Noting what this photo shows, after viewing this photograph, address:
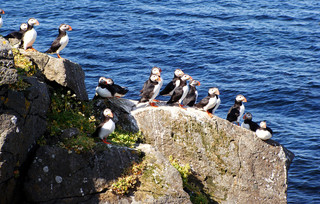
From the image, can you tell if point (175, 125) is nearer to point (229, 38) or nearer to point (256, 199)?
point (256, 199)

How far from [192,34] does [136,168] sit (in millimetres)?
16922

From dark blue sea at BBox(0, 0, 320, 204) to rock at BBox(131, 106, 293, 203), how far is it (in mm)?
2853

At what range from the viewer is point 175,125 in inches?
462

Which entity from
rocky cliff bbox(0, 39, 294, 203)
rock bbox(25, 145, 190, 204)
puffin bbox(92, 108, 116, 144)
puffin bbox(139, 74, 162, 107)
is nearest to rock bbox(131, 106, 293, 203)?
rocky cliff bbox(0, 39, 294, 203)

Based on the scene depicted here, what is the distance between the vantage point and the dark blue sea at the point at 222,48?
18094 millimetres

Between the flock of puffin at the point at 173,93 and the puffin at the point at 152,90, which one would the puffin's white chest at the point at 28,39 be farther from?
the puffin at the point at 152,90

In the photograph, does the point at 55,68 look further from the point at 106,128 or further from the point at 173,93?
the point at 173,93

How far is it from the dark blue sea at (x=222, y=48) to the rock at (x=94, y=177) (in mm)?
6016

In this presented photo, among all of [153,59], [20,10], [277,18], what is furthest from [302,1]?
[20,10]

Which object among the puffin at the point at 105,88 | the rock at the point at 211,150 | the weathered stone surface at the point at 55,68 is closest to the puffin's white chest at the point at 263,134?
the rock at the point at 211,150

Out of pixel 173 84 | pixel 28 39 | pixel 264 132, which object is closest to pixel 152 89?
pixel 173 84

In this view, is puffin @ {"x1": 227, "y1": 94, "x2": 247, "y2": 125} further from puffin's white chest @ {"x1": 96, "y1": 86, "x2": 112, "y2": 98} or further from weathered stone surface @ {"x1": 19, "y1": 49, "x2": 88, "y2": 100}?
weathered stone surface @ {"x1": 19, "y1": 49, "x2": 88, "y2": 100}

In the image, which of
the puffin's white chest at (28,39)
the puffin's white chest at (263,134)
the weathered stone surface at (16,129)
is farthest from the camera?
the puffin's white chest at (263,134)

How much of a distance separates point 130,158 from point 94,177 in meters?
0.95
